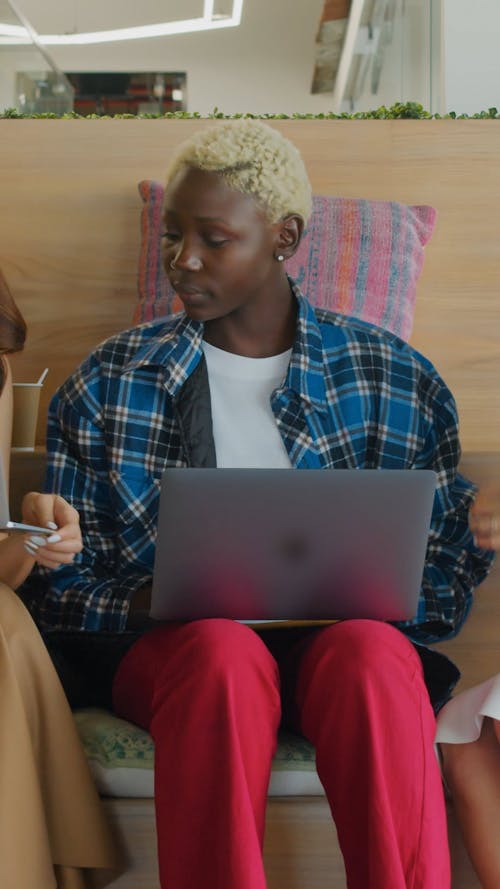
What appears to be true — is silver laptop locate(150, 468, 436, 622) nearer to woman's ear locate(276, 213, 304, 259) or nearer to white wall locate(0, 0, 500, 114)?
woman's ear locate(276, 213, 304, 259)

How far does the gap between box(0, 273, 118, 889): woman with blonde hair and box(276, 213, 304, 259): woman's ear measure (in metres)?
0.49

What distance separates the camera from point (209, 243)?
140cm

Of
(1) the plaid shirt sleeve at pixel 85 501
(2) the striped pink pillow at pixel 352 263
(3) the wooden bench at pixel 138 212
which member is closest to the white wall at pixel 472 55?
(3) the wooden bench at pixel 138 212

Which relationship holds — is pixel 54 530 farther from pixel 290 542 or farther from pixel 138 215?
pixel 138 215

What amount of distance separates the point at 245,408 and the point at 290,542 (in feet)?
1.16

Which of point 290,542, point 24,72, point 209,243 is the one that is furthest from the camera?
point 24,72

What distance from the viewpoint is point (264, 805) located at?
1074 mm

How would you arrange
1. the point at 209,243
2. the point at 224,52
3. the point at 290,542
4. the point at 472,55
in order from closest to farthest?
the point at 290,542, the point at 209,243, the point at 472,55, the point at 224,52

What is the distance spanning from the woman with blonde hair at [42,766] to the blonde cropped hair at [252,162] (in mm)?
495

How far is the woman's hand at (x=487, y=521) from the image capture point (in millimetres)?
1215

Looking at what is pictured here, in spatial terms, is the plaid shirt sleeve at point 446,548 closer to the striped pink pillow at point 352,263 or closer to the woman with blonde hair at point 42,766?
the striped pink pillow at point 352,263

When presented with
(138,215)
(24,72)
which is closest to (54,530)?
(138,215)

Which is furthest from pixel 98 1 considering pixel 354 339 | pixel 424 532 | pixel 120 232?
pixel 424 532

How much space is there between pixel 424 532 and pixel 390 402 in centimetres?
36
